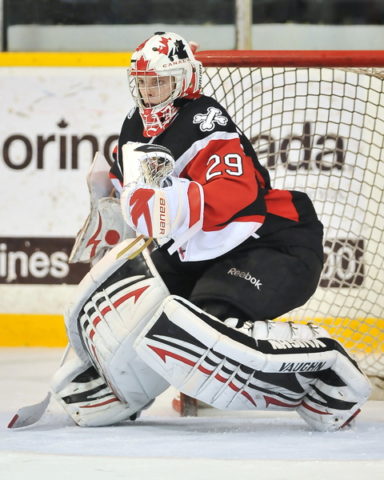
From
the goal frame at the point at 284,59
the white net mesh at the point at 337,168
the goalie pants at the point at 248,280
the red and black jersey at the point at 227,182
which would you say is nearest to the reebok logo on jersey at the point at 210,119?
the red and black jersey at the point at 227,182

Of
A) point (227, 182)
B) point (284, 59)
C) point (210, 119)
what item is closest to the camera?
point (227, 182)

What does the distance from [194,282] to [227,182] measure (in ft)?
1.17

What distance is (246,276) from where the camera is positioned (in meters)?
2.46

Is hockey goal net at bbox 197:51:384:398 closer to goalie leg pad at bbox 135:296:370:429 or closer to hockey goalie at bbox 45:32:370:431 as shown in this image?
hockey goalie at bbox 45:32:370:431

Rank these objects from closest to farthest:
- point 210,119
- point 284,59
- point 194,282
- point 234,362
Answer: point 234,362
point 210,119
point 194,282
point 284,59

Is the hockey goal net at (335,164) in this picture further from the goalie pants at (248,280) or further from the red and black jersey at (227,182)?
the goalie pants at (248,280)

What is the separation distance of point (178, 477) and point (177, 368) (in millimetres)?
535

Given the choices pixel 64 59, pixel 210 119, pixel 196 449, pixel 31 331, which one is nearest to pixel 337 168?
pixel 64 59

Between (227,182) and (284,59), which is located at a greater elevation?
(284,59)

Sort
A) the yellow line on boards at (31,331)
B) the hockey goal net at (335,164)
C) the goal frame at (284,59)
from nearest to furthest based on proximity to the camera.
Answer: the goal frame at (284,59)
the hockey goal net at (335,164)
the yellow line on boards at (31,331)

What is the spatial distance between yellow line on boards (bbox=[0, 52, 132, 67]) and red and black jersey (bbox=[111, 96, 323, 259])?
5.88ft

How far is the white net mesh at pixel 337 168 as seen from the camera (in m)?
3.60

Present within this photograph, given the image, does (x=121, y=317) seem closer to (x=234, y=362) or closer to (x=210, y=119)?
(x=234, y=362)

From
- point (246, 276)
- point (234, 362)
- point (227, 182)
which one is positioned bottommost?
point (234, 362)
